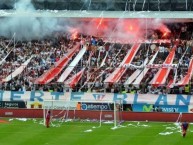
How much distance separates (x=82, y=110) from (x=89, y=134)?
625cm

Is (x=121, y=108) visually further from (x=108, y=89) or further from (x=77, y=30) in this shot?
(x=77, y=30)

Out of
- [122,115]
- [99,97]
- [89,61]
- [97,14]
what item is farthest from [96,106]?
[97,14]

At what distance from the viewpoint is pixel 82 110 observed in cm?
5241

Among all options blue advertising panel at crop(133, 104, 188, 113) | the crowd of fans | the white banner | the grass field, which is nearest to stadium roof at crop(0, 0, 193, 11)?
the crowd of fans

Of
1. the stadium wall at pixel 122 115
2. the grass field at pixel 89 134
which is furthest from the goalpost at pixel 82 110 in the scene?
the grass field at pixel 89 134

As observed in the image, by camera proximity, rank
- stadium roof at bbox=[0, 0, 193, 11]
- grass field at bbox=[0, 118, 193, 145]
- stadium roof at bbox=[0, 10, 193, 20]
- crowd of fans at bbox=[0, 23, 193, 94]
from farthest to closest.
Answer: stadium roof at bbox=[0, 0, 193, 11] → stadium roof at bbox=[0, 10, 193, 20] → crowd of fans at bbox=[0, 23, 193, 94] → grass field at bbox=[0, 118, 193, 145]

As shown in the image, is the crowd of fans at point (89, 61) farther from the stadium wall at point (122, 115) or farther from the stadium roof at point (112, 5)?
the stadium wall at point (122, 115)

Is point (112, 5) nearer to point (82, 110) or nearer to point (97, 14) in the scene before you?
point (97, 14)

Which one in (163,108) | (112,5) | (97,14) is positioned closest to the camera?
(163,108)

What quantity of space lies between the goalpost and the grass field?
3.59 ft

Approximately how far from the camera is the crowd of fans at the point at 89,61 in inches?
2155

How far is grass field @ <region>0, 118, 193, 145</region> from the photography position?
1725 inches

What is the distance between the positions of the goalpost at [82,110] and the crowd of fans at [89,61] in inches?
75.1

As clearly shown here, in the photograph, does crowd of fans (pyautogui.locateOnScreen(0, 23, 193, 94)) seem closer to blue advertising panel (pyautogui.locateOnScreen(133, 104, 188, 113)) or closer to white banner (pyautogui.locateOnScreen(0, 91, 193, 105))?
white banner (pyautogui.locateOnScreen(0, 91, 193, 105))
